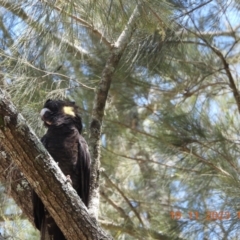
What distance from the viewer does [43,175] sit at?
165 centimetres

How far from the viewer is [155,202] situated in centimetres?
351

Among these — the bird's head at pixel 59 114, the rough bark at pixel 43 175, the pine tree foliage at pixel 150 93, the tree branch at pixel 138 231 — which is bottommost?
the rough bark at pixel 43 175

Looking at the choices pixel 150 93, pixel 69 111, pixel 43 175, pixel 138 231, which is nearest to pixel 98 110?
pixel 69 111

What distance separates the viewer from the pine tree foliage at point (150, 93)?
199cm

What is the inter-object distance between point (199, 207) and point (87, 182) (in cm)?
96

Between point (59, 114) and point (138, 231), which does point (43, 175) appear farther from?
point (138, 231)

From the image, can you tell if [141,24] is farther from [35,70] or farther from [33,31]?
[35,70]

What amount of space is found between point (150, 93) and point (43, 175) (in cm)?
171

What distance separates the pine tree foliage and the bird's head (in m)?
0.05

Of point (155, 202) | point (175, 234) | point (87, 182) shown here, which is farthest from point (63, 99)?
point (155, 202)

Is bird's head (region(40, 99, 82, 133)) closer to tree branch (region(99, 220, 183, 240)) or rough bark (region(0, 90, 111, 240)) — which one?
rough bark (region(0, 90, 111, 240))

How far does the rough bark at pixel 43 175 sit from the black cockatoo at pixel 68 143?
424 mm

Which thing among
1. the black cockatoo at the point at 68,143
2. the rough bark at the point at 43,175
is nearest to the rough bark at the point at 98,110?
the black cockatoo at the point at 68,143

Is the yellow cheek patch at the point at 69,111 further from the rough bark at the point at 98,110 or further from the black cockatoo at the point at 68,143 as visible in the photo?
the rough bark at the point at 98,110
